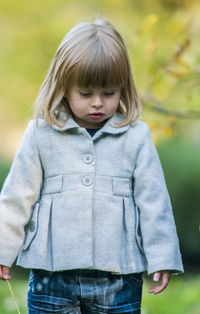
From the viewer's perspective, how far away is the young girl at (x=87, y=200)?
2426 millimetres

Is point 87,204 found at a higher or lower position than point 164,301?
higher

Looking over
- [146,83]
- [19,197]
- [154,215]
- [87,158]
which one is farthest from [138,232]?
[146,83]

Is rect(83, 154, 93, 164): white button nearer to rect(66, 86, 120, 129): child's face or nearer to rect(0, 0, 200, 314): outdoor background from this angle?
rect(66, 86, 120, 129): child's face

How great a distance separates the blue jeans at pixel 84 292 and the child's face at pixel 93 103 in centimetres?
63

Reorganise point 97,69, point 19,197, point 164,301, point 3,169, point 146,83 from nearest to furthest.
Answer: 1. point 97,69
2. point 19,197
3. point 146,83
4. point 164,301
5. point 3,169

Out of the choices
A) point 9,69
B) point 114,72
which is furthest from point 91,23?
point 9,69

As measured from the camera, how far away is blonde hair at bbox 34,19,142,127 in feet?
7.89

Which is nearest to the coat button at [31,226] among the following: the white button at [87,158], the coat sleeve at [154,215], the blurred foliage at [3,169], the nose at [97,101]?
the white button at [87,158]

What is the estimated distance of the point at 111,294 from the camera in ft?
8.04

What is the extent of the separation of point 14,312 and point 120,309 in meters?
2.01

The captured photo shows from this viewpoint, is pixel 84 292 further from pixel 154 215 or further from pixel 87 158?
pixel 87 158

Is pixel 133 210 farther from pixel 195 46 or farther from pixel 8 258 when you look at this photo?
pixel 195 46

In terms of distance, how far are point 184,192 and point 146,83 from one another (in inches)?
139

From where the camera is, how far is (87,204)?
2.43 meters
